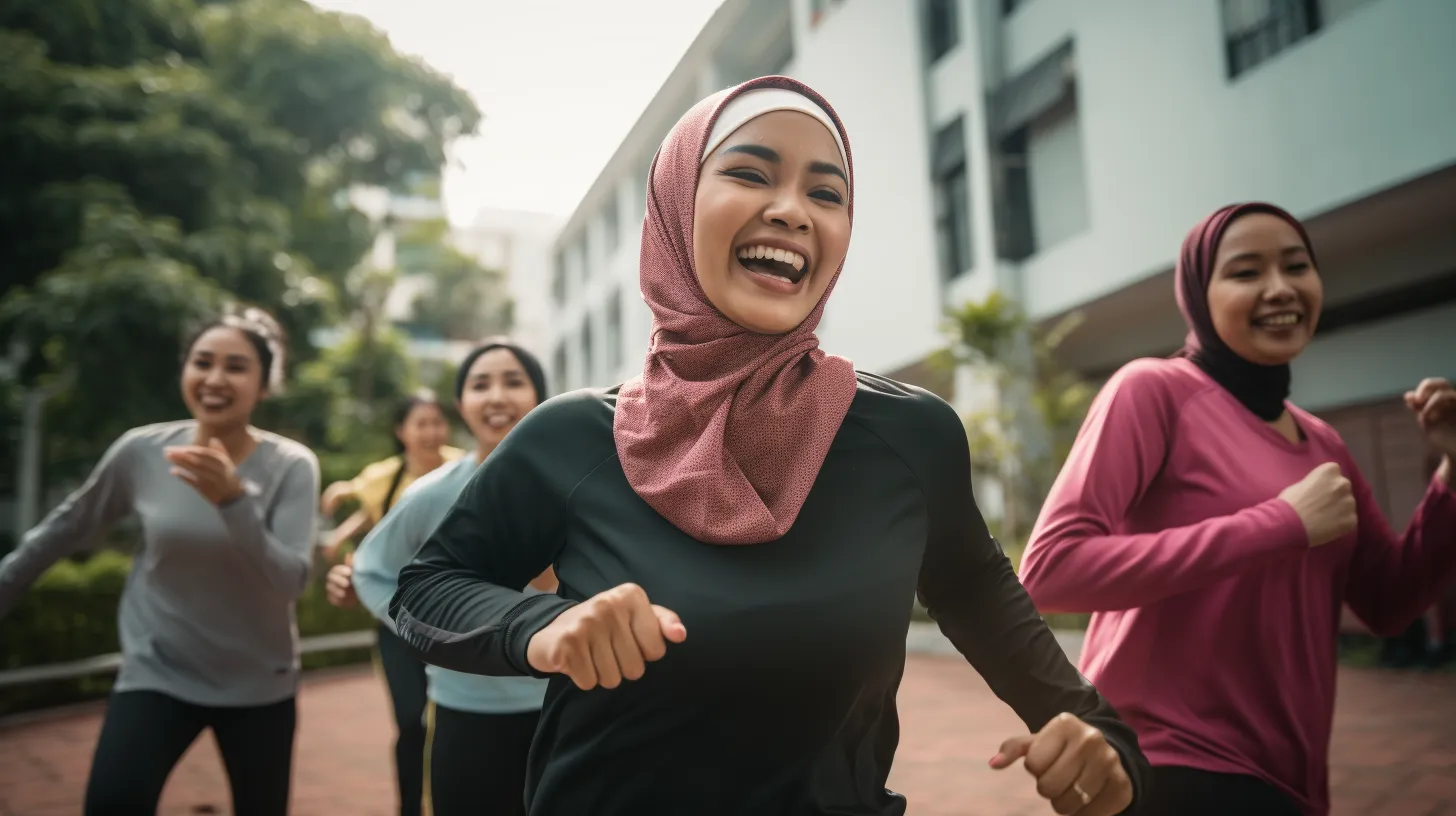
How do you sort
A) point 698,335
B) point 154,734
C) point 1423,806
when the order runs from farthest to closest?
point 1423,806, point 154,734, point 698,335

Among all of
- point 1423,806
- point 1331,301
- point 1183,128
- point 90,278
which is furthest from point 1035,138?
point 90,278

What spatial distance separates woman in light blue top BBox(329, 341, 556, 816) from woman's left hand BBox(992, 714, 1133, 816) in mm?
1740

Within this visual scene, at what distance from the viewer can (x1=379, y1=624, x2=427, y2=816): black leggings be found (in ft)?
12.0

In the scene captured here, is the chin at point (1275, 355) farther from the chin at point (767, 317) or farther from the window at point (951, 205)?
the window at point (951, 205)

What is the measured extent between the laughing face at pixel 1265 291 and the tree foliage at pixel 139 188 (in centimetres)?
916

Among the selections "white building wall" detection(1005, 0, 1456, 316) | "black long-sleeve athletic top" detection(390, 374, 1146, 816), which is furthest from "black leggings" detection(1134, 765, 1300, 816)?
"white building wall" detection(1005, 0, 1456, 316)

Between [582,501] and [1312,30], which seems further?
[1312,30]

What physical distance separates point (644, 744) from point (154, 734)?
2097mm

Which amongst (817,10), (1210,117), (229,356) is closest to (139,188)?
(229,356)

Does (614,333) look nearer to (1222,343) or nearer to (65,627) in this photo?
(65,627)

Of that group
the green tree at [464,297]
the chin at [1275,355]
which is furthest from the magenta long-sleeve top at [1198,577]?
the green tree at [464,297]

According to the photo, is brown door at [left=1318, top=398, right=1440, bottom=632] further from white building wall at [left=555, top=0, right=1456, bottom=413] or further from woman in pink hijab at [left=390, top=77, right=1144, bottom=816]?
woman in pink hijab at [left=390, top=77, right=1144, bottom=816]

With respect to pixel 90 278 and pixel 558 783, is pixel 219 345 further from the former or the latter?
pixel 90 278

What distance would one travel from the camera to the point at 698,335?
144cm
